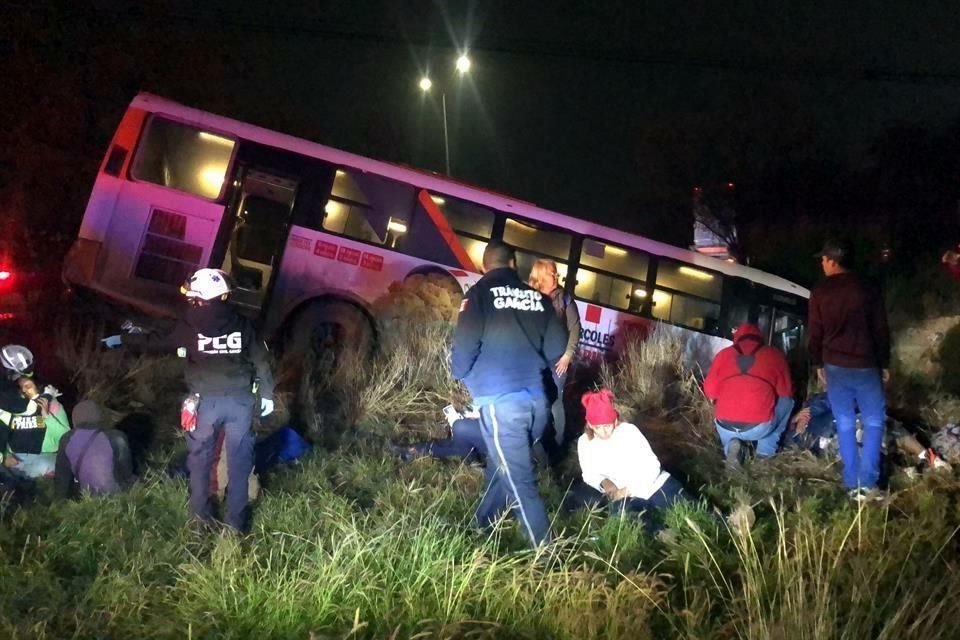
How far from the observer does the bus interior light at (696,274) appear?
40.8ft

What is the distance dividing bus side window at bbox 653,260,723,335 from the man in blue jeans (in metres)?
6.10

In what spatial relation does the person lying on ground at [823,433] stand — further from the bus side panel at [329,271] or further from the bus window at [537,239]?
the bus side panel at [329,271]

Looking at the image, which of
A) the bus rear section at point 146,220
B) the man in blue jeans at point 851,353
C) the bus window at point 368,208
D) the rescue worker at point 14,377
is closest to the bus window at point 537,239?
the bus window at point 368,208

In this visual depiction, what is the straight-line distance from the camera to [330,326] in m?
10.7

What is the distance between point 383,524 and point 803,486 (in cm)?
343

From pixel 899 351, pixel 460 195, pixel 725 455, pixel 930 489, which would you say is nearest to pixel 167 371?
pixel 460 195

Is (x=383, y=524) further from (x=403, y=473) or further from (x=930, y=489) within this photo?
(x=930, y=489)

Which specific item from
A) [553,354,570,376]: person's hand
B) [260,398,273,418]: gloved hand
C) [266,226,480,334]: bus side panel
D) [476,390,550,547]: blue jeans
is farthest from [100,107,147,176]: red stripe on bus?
[476,390,550,547]: blue jeans

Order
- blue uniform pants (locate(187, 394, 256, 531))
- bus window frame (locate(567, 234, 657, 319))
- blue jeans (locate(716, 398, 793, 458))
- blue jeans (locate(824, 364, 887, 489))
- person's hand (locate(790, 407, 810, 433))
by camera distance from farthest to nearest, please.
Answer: bus window frame (locate(567, 234, 657, 319)), person's hand (locate(790, 407, 810, 433)), blue jeans (locate(716, 398, 793, 458)), blue jeans (locate(824, 364, 887, 489)), blue uniform pants (locate(187, 394, 256, 531))

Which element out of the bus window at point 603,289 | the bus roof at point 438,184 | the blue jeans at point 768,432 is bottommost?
the blue jeans at point 768,432

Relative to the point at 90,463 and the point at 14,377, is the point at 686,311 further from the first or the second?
the point at 14,377

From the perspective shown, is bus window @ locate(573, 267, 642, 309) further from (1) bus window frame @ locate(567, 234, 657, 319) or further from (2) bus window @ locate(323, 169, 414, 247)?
(2) bus window @ locate(323, 169, 414, 247)

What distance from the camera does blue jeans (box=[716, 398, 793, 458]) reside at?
23.1 ft

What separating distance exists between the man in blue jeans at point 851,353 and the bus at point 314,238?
18.3 ft
